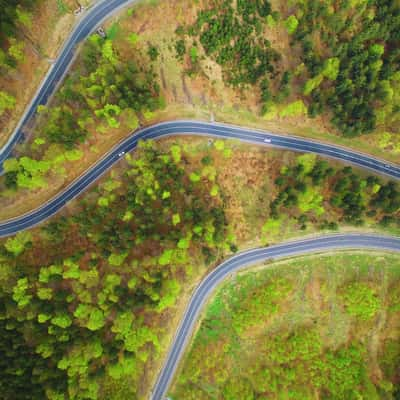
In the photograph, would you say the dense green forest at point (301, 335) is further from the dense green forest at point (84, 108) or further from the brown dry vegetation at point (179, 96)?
the dense green forest at point (84, 108)

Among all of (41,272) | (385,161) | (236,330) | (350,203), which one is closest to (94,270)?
(41,272)

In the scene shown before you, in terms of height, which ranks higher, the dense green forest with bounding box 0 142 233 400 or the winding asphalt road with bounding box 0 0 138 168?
the winding asphalt road with bounding box 0 0 138 168

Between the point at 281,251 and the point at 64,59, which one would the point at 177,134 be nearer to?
the point at 64,59

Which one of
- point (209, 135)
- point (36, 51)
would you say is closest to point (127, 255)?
point (209, 135)

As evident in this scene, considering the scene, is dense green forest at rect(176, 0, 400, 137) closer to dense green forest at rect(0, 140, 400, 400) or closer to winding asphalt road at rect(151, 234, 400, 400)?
dense green forest at rect(0, 140, 400, 400)

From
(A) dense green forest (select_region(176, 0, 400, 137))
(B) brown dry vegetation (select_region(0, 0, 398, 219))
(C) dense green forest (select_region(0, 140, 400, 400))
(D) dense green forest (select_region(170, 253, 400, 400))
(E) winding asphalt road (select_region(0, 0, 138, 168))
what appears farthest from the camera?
(D) dense green forest (select_region(170, 253, 400, 400))

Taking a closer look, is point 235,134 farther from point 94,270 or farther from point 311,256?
point 94,270

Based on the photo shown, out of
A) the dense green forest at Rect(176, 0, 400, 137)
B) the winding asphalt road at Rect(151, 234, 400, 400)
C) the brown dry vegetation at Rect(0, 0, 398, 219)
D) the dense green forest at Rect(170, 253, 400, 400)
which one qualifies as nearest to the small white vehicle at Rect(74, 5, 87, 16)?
the brown dry vegetation at Rect(0, 0, 398, 219)

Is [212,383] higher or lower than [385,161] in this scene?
lower
